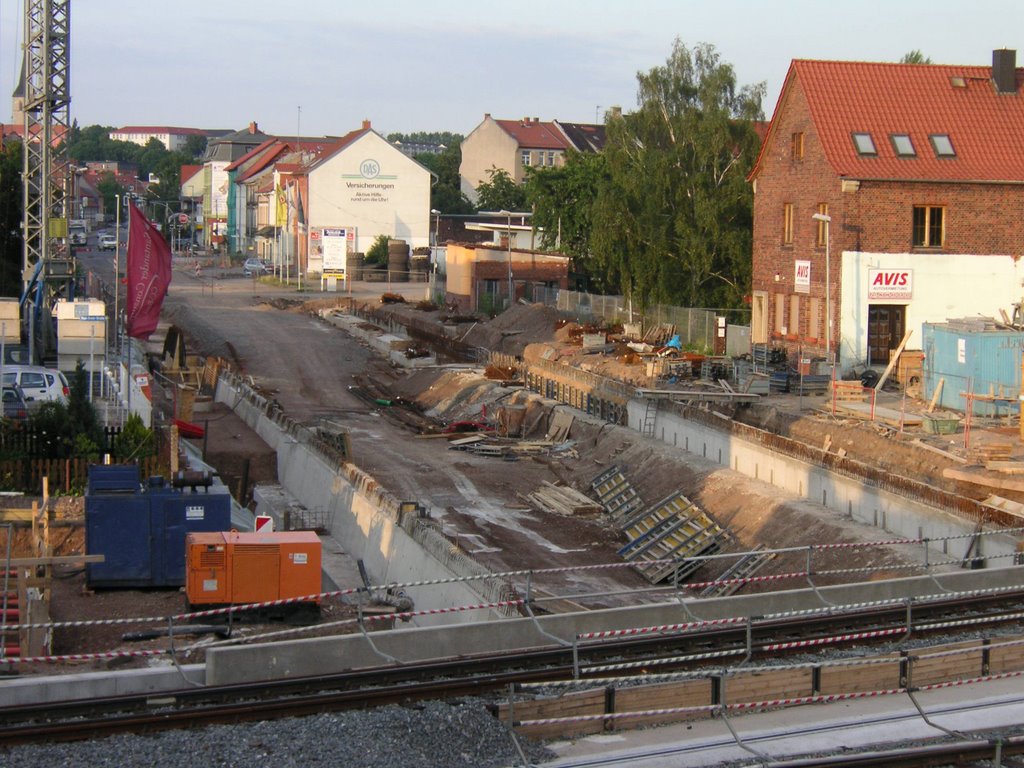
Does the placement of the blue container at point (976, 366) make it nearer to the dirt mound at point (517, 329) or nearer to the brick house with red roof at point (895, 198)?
the brick house with red roof at point (895, 198)

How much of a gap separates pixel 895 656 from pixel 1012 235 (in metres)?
28.5

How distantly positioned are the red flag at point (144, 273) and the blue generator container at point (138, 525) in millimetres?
7775

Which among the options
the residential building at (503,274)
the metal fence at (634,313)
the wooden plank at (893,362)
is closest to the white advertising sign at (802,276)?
the wooden plank at (893,362)

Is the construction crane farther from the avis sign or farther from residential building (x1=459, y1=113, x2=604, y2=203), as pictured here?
residential building (x1=459, y1=113, x2=604, y2=203)

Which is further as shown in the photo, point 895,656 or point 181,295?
point 181,295

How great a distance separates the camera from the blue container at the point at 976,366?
31.2m

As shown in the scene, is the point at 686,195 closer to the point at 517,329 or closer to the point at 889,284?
the point at 517,329

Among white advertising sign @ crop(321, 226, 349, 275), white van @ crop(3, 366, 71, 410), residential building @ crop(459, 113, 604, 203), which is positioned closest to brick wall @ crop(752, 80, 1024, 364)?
white van @ crop(3, 366, 71, 410)

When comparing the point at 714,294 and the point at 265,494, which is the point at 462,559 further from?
the point at 714,294

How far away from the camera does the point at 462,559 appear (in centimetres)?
2034

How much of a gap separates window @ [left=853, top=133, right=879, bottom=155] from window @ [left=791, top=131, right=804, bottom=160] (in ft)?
5.92

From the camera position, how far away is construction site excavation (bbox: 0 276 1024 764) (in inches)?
553

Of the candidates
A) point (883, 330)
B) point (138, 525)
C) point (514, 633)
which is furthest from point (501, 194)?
point (514, 633)

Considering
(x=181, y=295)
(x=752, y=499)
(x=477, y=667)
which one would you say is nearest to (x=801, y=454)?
(x=752, y=499)
